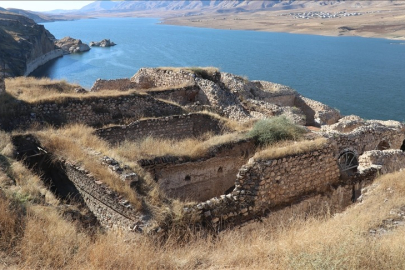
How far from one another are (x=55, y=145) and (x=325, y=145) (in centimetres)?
676

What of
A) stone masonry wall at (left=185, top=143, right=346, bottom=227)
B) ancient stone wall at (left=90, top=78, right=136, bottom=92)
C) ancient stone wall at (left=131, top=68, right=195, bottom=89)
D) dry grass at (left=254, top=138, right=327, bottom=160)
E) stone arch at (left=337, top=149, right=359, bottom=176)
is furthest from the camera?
ancient stone wall at (left=90, top=78, right=136, bottom=92)

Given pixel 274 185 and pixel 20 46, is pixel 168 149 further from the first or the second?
pixel 20 46

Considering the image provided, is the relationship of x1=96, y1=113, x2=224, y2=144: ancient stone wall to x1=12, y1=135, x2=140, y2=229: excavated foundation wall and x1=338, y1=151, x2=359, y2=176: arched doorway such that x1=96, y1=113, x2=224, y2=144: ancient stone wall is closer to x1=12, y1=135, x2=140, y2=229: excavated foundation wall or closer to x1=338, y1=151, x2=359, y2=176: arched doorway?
x1=12, y1=135, x2=140, y2=229: excavated foundation wall

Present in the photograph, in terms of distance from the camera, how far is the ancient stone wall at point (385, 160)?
38.1ft

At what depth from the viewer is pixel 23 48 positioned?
6412cm

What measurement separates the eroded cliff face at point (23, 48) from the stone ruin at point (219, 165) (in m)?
38.7

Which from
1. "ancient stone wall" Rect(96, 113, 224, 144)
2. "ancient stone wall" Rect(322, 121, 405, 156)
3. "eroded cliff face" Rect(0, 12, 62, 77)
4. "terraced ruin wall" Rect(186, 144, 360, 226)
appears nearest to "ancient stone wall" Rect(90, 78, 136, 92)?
"ancient stone wall" Rect(96, 113, 224, 144)

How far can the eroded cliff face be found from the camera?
184 feet

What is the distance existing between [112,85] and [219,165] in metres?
10.5

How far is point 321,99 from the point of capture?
133 ft

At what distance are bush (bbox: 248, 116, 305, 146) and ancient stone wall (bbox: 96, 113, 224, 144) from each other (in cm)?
249

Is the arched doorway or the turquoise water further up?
the arched doorway

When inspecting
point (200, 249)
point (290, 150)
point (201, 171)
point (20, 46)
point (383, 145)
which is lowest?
point (383, 145)

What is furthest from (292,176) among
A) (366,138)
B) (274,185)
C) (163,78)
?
(163,78)
